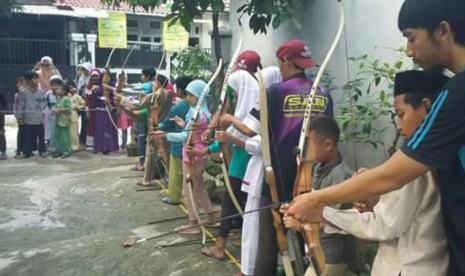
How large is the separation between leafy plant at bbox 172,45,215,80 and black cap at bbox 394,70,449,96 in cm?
607

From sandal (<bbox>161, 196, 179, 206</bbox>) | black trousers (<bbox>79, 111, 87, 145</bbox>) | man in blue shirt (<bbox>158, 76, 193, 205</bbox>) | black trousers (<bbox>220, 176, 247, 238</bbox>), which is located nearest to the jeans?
sandal (<bbox>161, 196, 179, 206</bbox>)

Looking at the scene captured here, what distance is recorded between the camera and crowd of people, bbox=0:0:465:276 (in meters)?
1.28

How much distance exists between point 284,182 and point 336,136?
0.51 meters

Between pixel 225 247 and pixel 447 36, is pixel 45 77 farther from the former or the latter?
pixel 447 36

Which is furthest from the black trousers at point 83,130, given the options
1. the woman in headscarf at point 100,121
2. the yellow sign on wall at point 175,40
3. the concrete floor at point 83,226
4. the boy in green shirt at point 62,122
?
the yellow sign on wall at point 175,40

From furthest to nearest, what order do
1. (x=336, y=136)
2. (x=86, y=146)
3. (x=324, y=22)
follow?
(x=86, y=146), (x=324, y=22), (x=336, y=136)

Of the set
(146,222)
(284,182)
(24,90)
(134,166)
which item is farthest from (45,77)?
(284,182)

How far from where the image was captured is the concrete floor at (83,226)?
363 cm

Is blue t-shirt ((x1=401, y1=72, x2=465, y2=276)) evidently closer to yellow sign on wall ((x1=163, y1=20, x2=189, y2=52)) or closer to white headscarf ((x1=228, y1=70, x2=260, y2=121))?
white headscarf ((x1=228, y1=70, x2=260, y2=121))

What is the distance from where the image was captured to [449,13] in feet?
4.10

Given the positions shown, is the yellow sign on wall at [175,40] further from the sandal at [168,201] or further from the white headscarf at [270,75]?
the white headscarf at [270,75]

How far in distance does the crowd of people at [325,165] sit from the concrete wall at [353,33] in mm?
929

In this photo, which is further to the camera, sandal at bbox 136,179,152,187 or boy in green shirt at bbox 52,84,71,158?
boy in green shirt at bbox 52,84,71,158

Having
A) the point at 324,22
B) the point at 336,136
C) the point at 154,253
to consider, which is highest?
the point at 324,22
